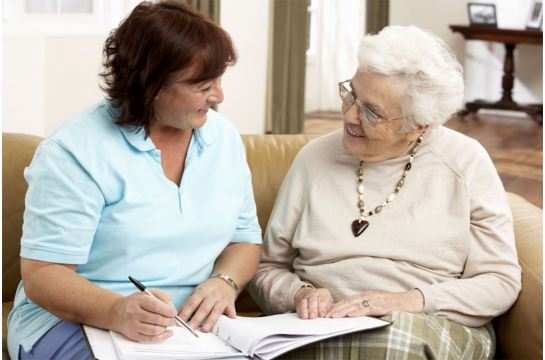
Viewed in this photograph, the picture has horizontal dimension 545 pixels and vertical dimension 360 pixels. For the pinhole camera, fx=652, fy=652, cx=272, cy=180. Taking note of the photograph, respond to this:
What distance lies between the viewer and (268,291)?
1.69 meters

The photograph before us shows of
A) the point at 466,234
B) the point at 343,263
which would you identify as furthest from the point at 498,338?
the point at 343,263

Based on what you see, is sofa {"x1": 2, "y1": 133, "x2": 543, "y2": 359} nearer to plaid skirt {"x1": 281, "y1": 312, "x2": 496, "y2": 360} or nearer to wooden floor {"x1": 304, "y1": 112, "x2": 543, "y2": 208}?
plaid skirt {"x1": 281, "y1": 312, "x2": 496, "y2": 360}

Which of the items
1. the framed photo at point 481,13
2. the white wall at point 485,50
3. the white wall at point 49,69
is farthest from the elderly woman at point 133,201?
the white wall at point 485,50

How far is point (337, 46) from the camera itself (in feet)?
26.7

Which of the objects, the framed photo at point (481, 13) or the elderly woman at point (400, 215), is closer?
the elderly woman at point (400, 215)

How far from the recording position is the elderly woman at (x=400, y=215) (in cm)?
159

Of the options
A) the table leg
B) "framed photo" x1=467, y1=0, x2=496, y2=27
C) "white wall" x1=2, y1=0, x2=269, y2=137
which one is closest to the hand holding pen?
"white wall" x1=2, y1=0, x2=269, y2=137

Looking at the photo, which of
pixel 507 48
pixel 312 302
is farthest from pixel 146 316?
pixel 507 48

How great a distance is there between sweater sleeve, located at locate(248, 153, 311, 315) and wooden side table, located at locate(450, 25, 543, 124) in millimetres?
6361

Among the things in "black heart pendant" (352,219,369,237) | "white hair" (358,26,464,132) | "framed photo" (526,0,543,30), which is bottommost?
"black heart pendant" (352,219,369,237)

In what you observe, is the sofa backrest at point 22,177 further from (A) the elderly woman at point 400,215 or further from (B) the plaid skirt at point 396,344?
(B) the plaid skirt at point 396,344

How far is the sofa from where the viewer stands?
1.60 meters

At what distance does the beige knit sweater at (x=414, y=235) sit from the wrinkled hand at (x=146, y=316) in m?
0.48

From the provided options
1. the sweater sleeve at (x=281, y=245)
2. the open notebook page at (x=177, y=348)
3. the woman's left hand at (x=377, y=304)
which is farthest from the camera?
the sweater sleeve at (x=281, y=245)
